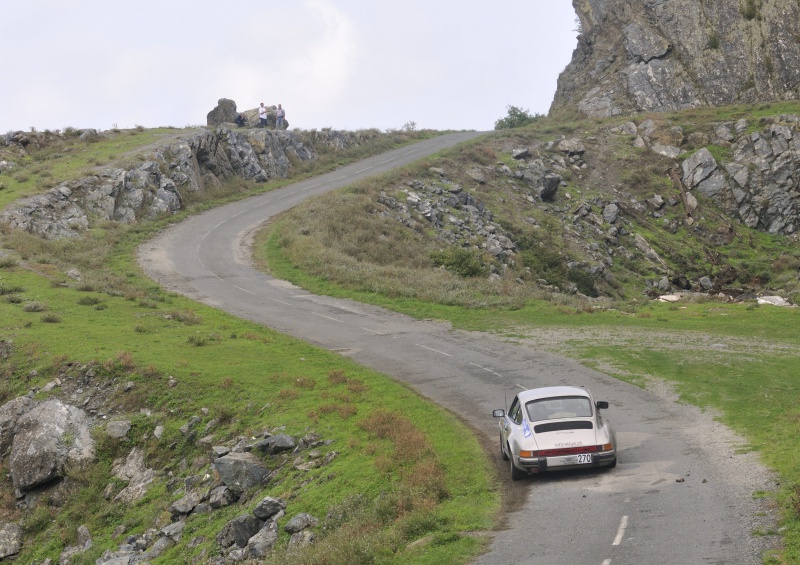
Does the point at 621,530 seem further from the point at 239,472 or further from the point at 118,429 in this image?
the point at 118,429

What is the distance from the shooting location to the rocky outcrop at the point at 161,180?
51.1m

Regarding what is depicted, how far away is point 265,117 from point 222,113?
5.99 meters

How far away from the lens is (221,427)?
22.5 metres

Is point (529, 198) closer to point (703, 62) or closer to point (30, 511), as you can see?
point (703, 62)

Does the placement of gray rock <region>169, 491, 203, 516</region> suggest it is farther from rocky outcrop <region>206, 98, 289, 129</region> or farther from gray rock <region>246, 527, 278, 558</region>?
rocky outcrop <region>206, 98, 289, 129</region>

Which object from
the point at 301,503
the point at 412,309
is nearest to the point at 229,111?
the point at 412,309

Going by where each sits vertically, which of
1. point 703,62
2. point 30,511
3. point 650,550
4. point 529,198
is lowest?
point 30,511

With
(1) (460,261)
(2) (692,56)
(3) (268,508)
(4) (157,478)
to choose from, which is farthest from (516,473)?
(2) (692,56)

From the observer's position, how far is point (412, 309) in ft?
131

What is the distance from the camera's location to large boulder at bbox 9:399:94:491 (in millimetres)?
22500

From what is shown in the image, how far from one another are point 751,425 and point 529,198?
45.4m

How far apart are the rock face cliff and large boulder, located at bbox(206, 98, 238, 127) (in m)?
37.9

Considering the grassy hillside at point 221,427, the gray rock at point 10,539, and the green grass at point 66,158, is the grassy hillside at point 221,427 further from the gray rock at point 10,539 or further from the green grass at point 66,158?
the green grass at point 66,158

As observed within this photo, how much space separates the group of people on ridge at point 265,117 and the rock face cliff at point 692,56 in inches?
1299
